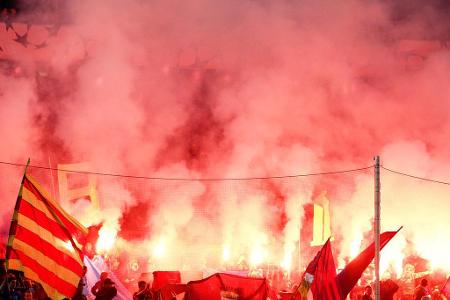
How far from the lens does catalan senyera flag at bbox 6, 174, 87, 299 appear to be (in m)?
6.12

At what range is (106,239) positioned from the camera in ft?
45.8

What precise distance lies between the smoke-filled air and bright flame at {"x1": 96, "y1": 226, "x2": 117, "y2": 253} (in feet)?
0.10

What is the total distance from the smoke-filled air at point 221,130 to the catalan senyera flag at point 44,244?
7222 mm

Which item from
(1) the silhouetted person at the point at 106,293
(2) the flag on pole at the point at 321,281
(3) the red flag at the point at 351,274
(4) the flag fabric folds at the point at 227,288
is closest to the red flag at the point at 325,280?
(2) the flag on pole at the point at 321,281

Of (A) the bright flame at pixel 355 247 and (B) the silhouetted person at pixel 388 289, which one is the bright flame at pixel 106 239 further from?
(B) the silhouetted person at pixel 388 289

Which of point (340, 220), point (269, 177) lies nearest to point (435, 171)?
point (340, 220)

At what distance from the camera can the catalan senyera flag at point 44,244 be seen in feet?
20.1

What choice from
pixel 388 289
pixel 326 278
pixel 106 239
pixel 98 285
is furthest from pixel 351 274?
pixel 106 239

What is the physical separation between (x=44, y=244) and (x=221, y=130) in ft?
32.0

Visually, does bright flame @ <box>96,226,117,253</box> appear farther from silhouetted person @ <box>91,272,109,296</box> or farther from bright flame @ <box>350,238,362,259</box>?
silhouetted person @ <box>91,272,109,296</box>

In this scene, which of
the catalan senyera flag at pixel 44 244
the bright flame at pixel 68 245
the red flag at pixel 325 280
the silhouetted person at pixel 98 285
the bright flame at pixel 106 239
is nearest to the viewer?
the catalan senyera flag at pixel 44 244

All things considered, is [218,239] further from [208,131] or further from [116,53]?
[116,53]

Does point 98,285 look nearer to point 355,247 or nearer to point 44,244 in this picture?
point 44,244

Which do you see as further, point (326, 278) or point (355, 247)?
point (355, 247)
